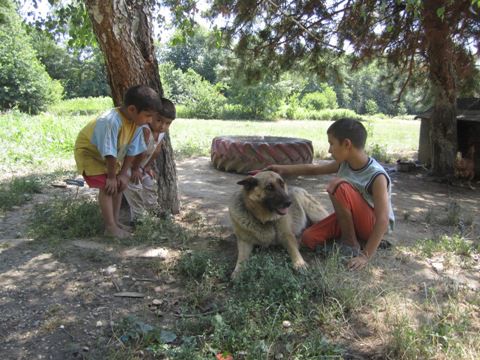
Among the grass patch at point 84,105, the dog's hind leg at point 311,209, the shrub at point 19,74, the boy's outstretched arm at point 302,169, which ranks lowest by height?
the dog's hind leg at point 311,209

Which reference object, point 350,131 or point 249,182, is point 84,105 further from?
point 350,131

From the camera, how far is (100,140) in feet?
12.6

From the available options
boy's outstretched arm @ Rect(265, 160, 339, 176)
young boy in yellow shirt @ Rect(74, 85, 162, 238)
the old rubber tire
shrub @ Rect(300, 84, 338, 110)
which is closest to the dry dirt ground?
young boy in yellow shirt @ Rect(74, 85, 162, 238)

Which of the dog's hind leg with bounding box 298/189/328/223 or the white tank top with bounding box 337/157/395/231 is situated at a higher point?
the white tank top with bounding box 337/157/395/231

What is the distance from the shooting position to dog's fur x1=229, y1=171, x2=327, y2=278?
11.9 ft

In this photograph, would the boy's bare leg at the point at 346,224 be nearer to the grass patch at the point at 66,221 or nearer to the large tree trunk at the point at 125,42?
the large tree trunk at the point at 125,42

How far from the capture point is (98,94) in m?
42.1

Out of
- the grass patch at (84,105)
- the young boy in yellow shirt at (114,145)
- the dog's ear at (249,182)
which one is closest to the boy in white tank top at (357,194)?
the dog's ear at (249,182)

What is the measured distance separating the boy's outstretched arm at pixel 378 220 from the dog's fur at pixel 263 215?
47 centimetres

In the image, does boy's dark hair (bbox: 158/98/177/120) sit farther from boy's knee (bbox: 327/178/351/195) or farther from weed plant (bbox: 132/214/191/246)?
boy's knee (bbox: 327/178/351/195)

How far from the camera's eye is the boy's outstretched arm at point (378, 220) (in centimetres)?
336

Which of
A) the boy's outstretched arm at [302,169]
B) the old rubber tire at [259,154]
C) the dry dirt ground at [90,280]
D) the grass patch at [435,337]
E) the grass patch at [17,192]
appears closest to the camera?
the grass patch at [435,337]

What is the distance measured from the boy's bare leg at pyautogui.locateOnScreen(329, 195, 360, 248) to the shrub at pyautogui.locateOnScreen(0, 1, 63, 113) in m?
21.0

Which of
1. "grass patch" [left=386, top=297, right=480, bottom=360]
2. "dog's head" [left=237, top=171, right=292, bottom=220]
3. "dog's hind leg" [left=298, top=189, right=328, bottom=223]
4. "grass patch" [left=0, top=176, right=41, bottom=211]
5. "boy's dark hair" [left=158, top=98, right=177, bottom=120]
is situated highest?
"boy's dark hair" [left=158, top=98, right=177, bottom=120]
